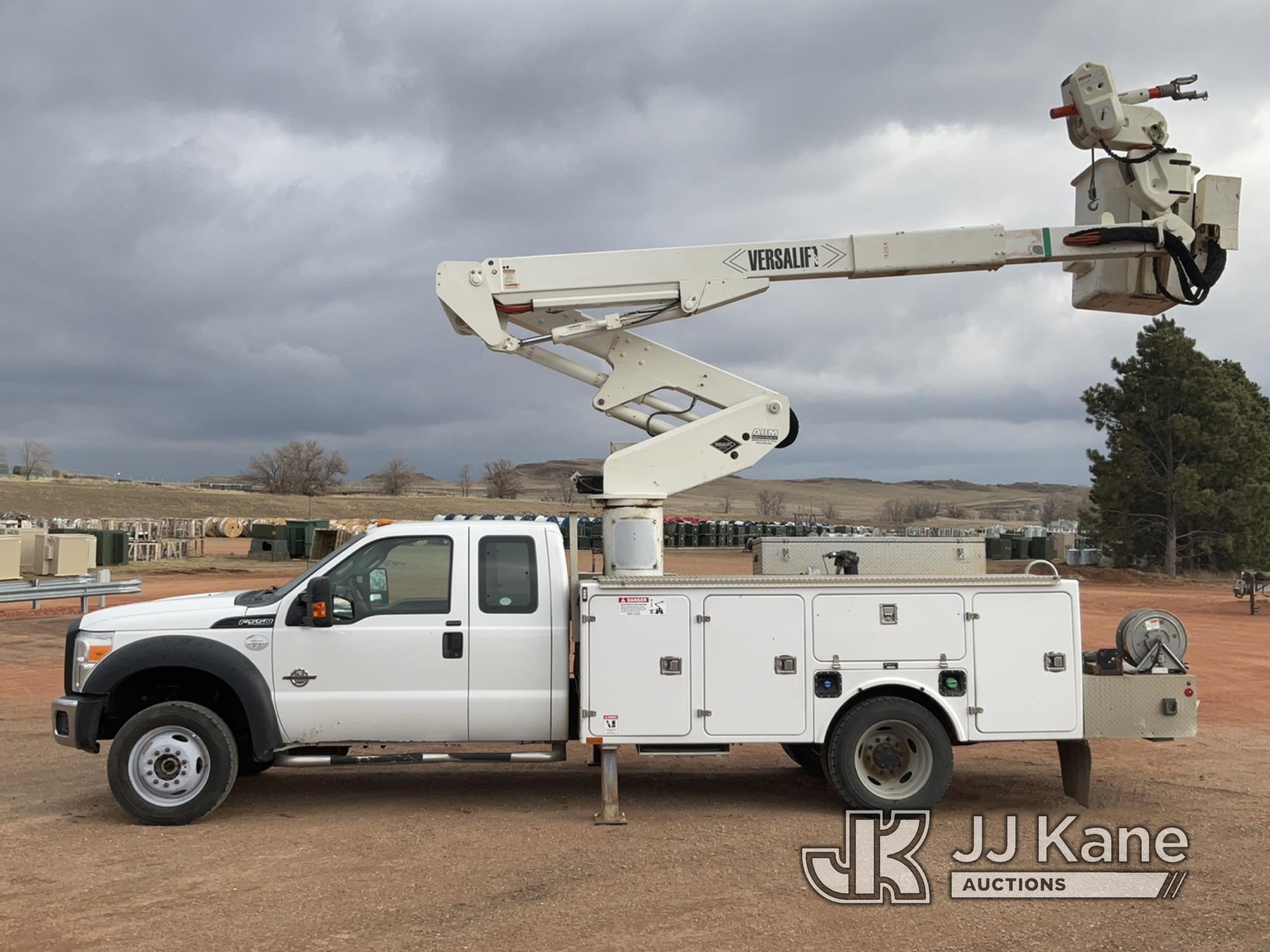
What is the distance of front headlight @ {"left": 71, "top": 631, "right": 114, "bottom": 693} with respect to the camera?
7.68 metres

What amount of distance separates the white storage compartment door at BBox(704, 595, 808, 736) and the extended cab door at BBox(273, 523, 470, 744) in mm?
1697

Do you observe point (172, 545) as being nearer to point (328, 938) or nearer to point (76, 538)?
point (76, 538)

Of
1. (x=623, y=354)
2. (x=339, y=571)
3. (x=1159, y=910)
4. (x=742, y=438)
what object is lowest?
(x=1159, y=910)

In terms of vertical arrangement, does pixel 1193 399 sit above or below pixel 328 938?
above

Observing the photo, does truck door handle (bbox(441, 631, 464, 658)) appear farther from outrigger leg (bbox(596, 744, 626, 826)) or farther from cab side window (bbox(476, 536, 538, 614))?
outrigger leg (bbox(596, 744, 626, 826))

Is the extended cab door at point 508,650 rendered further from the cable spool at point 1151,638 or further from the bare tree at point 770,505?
the bare tree at point 770,505

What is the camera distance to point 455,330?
8.98 meters

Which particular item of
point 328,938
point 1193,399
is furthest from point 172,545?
point 328,938

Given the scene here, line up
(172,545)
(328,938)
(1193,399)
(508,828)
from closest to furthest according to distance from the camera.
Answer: (328,938)
(508,828)
(1193,399)
(172,545)

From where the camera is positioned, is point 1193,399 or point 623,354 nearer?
point 623,354

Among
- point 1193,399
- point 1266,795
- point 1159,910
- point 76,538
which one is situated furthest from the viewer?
point 1193,399

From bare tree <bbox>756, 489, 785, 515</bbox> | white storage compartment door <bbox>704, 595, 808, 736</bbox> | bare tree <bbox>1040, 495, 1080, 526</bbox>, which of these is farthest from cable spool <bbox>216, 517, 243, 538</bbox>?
bare tree <bbox>1040, 495, 1080, 526</bbox>

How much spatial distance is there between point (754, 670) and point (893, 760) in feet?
3.76

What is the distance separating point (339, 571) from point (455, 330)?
226cm
